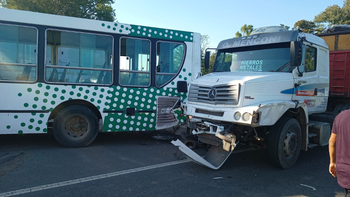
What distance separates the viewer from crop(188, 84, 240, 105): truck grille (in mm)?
5168

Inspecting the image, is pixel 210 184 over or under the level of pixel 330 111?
under

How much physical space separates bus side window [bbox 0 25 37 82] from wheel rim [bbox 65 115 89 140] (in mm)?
1337

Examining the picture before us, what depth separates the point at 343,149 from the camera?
2.87 m

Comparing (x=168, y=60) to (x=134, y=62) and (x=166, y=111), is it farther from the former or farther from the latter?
(x=166, y=111)

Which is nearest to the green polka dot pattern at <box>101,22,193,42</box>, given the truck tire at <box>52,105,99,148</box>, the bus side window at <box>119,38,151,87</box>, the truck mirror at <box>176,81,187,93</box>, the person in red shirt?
the bus side window at <box>119,38,151,87</box>

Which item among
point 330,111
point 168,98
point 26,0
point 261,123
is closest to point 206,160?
point 261,123

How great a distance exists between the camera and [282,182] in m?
4.87

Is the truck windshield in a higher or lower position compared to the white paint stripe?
higher

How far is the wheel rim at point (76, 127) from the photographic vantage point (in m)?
6.81

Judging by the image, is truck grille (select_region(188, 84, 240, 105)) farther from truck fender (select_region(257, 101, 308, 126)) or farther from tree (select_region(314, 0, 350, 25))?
tree (select_region(314, 0, 350, 25))

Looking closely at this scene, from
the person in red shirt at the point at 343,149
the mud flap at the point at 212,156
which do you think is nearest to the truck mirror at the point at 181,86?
the mud flap at the point at 212,156

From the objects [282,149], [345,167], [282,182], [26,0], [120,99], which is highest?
[26,0]

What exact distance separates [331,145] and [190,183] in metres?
2.40

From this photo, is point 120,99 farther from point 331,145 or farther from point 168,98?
point 331,145
